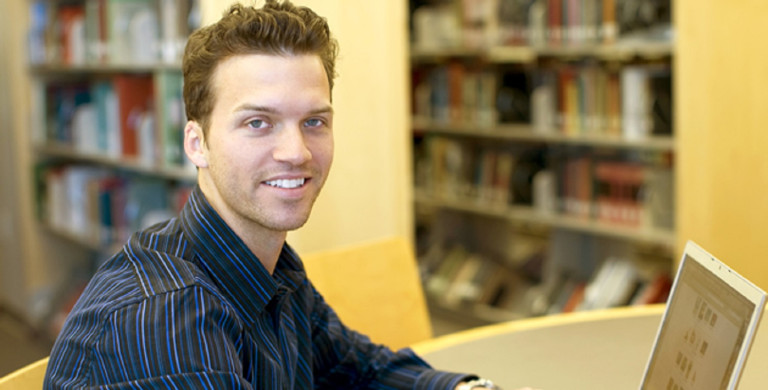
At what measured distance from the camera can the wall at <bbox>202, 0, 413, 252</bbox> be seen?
2910 mm

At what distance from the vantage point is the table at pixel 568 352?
1546 millimetres

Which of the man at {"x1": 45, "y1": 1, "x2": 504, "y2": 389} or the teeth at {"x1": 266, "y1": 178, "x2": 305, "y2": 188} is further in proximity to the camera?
the teeth at {"x1": 266, "y1": 178, "x2": 305, "y2": 188}

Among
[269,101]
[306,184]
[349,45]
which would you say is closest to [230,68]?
[269,101]

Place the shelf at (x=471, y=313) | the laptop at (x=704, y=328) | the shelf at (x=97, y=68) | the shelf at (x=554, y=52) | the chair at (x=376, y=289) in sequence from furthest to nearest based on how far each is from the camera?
the shelf at (x=471, y=313) → the shelf at (x=97, y=68) → the shelf at (x=554, y=52) → the chair at (x=376, y=289) → the laptop at (x=704, y=328)

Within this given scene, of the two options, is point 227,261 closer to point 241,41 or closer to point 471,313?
point 241,41

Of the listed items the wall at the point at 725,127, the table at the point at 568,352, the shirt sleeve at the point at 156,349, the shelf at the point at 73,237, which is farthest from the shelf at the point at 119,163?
the shirt sleeve at the point at 156,349

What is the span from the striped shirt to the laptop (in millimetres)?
371

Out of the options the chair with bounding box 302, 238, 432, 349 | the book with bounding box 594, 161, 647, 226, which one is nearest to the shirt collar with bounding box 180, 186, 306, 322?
the chair with bounding box 302, 238, 432, 349

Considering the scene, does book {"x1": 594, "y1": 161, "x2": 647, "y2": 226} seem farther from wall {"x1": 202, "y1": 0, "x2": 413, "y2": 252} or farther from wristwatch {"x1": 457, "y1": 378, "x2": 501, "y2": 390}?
wristwatch {"x1": 457, "y1": 378, "x2": 501, "y2": 390}

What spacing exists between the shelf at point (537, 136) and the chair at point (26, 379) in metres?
2.66

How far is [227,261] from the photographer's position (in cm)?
124

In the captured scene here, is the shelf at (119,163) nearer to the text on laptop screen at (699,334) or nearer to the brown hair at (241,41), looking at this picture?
the brown hair at (241,41)

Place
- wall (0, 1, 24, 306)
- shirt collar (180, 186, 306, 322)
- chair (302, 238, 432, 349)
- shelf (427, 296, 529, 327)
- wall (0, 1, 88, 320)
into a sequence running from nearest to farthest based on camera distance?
1. shirt collar (180, 186, 306, 322)
2. chair (302, 238, 432, 349)
3. shelf (427, 296, 529, 327)
4. wall (0, 1, 88, 320)
5. wall (0, 1, 24, 306)

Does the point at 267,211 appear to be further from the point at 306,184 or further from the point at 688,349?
the point at 688,349
